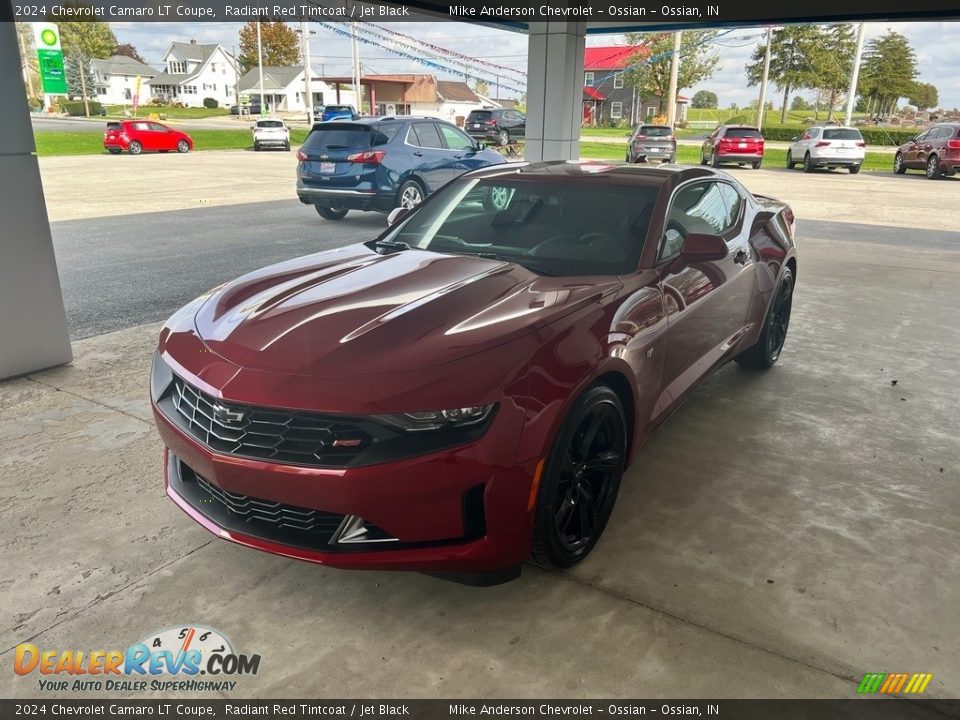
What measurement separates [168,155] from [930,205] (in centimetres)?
2773

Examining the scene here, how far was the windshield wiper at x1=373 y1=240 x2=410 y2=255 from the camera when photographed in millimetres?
3850

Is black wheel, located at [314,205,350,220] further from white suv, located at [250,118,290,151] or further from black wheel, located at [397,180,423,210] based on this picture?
white suv, located at [250,118,290,151]

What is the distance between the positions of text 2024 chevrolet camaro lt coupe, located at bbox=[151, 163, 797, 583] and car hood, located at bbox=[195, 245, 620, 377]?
1 cm

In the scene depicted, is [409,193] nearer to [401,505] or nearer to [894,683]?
[401,505]

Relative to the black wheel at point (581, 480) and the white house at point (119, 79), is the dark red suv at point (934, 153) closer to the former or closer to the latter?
the black wheel at point (581, 480)

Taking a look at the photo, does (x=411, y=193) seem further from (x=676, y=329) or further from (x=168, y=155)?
(x=168, y=155)

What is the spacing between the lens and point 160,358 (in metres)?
2.95

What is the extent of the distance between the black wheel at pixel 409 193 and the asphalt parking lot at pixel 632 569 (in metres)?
6.99

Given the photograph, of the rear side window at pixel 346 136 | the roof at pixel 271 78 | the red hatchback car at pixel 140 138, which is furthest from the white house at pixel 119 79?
the rear side window at pixel 346 136

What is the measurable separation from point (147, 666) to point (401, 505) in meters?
1.01

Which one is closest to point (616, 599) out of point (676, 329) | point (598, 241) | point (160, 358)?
point (676, 329)

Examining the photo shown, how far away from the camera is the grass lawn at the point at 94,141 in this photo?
32.2 m

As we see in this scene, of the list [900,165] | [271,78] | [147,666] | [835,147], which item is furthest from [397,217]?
[271,78]

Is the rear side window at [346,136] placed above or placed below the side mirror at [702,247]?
above
